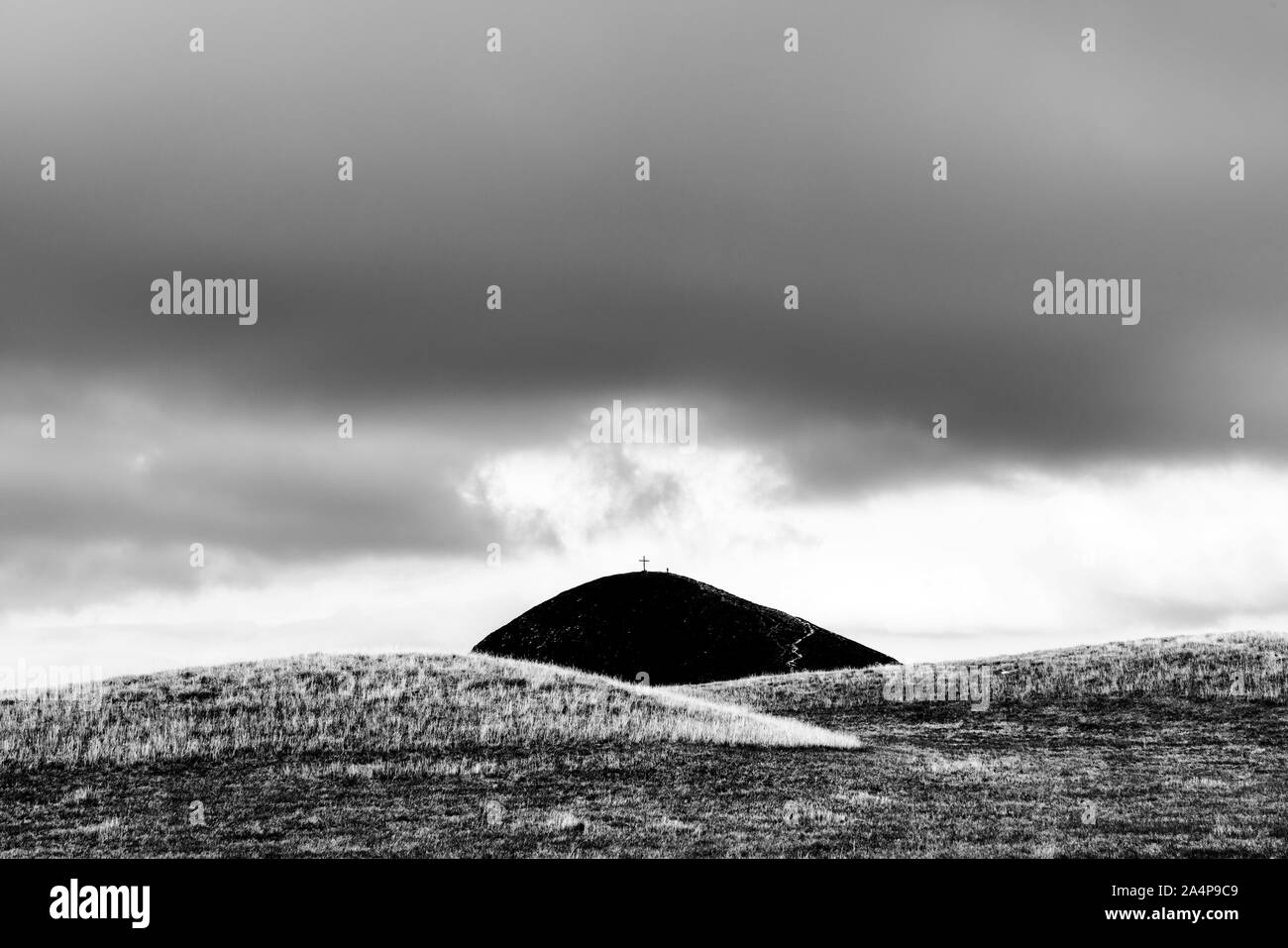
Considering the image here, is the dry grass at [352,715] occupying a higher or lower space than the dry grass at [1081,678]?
higher

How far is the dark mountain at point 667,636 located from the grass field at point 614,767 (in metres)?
71.0

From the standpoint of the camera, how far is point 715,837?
2234cm

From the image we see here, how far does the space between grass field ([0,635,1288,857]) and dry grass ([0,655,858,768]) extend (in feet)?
0.53

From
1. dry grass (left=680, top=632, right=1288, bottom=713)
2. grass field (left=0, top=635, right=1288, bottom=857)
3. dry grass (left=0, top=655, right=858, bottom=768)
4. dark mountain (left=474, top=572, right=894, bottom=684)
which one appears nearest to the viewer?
grass field (left=0, top=635, right=1288, bottom=857)

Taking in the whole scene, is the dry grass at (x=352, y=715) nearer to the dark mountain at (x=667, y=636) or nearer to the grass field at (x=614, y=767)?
the grass field at (x=614, y=767)

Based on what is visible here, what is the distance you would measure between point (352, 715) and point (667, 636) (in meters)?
97.1

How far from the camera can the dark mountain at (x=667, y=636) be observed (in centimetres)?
13175

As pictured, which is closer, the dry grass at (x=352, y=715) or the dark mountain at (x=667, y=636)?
the dry grass at (x=352, y=715)

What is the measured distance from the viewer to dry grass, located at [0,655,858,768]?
38031mm

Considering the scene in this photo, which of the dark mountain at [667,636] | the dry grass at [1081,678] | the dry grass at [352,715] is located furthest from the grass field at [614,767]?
the dark mountain at [667,636]

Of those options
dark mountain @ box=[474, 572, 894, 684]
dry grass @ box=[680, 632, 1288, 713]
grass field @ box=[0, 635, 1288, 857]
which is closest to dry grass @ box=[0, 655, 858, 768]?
grass field @ box=[0, 635, 1288, 857]

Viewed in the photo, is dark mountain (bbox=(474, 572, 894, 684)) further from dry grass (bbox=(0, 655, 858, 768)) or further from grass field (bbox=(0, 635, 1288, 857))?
dry grass (bbox=(0, 655, 858, 768))
